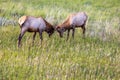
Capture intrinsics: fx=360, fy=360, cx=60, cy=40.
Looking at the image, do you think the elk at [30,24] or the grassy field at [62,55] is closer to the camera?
the grassy field at [62,55]

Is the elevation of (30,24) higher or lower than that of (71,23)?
higher

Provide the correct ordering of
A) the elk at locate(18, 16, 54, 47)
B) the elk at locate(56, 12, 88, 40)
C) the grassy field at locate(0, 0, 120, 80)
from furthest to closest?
the elk at locate(56, 12, 88, 40) < the elk at locate(18, 16, 54, 47) < the grassy field at locate(0, 0, 120, 80)

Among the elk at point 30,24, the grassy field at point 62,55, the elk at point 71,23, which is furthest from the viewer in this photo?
the elk at point 71,23

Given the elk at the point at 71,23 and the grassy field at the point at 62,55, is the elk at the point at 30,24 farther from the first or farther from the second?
the elk at the point at 71,23

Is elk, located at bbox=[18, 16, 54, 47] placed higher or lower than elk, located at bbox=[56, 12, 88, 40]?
higher

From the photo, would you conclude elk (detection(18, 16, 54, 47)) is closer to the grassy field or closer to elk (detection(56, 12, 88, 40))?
the grassy field

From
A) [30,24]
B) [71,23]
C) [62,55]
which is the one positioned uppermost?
[30,24]

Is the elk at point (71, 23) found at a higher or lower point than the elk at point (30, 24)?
lower

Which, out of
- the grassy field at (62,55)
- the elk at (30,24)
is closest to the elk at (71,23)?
the grassy field at (62,55)

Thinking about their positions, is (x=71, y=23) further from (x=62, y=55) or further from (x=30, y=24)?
(x=62, y=55)

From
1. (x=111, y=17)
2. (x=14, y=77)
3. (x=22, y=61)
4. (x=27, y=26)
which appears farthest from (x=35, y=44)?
(x=111, y=17)

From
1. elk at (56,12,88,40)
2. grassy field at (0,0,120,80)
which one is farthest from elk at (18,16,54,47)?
elk at (56,12,88,40)

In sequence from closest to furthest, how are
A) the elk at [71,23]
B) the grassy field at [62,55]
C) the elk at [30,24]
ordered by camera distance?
the grassy field at [62,55] → the elk at [30,24] → the elk at [71,23]

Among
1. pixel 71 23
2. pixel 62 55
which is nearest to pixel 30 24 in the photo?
pixel 62 55
